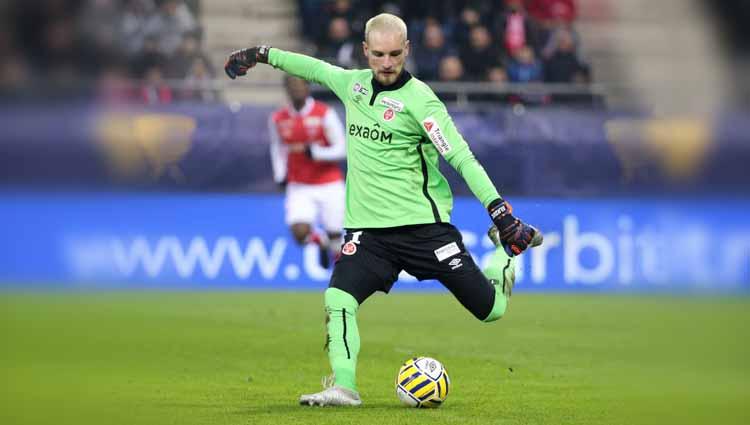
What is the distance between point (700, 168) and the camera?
17.7 metres

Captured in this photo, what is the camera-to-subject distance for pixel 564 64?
19078 mm

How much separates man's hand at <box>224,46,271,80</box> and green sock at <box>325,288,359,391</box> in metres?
1.59

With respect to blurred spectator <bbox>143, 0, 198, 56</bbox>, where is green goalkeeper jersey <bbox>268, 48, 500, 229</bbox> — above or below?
below

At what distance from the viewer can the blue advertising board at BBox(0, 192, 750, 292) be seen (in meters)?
16.4

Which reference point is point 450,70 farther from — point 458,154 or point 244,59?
point 458,154

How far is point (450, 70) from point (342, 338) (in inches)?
416

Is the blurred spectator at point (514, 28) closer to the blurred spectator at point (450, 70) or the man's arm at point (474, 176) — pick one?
the blurred spectator at point (450, 70)

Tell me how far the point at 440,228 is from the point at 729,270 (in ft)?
33.4

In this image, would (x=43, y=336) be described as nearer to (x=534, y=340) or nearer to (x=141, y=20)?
(x=534, y=340)

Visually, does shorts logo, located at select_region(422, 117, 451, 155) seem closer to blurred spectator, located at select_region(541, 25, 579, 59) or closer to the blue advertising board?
the blue advertising board

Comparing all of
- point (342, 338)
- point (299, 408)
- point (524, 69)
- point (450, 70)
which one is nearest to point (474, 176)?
point (342, 338)

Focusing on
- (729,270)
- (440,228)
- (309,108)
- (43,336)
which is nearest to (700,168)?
(729,270)

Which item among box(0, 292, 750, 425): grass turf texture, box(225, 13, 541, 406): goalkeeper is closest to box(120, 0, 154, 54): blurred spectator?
box(0, 292, 750, 425): grass turf texture

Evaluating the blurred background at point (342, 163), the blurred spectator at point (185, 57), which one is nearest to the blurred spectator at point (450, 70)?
the blurred background at point (342, 163)
